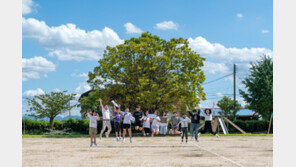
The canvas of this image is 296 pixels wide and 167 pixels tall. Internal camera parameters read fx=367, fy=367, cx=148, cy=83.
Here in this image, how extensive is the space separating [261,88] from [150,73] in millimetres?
16760

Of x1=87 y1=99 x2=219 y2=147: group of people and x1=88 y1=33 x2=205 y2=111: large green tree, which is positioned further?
x1=88 y1=33 x2=205 y2=111: large green tree

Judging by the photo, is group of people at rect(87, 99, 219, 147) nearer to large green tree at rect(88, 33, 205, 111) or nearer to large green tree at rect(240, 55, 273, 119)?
large green tree at rect(88, 33, 205, 111)

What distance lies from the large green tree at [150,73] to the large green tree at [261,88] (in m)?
12.9

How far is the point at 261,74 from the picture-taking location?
42.7 metres

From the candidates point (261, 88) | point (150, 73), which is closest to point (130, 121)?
point (150, 73)

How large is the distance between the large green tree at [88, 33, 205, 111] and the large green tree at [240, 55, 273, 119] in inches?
509

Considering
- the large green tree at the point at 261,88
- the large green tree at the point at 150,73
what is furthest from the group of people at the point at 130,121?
the large green tree at the point at 261,88

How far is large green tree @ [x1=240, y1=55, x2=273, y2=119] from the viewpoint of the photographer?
41312 mm

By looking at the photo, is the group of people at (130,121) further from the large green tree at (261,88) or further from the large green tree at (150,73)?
the large green tree at (261,88)

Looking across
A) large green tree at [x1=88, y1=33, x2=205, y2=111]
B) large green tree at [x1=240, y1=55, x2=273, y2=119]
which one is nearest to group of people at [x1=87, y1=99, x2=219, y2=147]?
large green tree at [x1=88, y1=33, x2=205, y2=111]

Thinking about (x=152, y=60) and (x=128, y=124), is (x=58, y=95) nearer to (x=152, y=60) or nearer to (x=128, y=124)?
(x=152, y=60)

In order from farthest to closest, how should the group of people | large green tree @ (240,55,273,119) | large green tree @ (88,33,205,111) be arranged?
large green tree @ (240,55,273,119) → large green tree @ (88,33,205,111) → the group of people

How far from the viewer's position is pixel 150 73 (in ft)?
101

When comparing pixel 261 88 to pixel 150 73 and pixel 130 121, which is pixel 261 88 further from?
pixel 130 121
